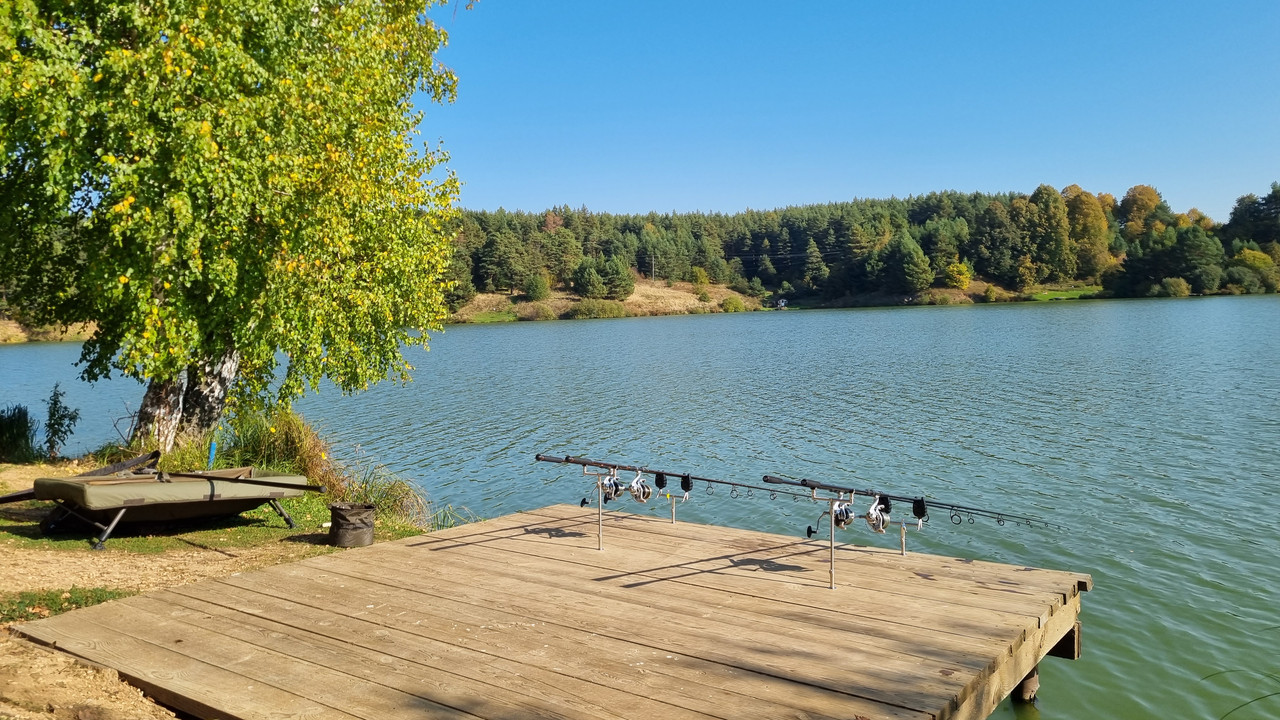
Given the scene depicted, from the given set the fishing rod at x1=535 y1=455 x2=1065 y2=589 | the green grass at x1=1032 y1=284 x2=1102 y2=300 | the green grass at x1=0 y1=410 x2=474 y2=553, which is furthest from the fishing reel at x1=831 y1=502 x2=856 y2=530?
the green grass at x1=1032 y1=284 x2=1102 y2=300

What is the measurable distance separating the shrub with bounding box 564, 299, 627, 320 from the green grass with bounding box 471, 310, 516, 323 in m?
7.08

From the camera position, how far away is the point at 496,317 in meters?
97.9

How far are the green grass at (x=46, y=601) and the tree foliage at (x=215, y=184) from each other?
160 inches

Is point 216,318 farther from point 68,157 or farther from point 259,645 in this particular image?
point 259,645

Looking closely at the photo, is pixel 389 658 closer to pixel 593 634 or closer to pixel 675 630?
pixel 593 634

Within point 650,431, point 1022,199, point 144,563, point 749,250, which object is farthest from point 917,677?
point 749,250

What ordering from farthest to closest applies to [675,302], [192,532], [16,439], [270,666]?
[675,302] → [16,439] → [192,532] → [270,666]

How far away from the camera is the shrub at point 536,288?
102m

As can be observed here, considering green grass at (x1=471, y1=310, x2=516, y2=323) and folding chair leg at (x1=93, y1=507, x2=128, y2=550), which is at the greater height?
green grass at (x1=471, y1=310, x2=516, y2=323)

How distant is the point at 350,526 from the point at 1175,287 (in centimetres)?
10282

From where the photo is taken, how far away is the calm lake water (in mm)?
8930

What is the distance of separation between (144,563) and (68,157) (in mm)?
5291

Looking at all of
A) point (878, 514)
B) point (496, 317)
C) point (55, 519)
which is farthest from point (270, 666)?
point (496, 317)

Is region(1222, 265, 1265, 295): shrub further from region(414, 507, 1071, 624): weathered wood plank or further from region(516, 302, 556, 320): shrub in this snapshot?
region(414, 507, 1071, 624): weathered wood plank
